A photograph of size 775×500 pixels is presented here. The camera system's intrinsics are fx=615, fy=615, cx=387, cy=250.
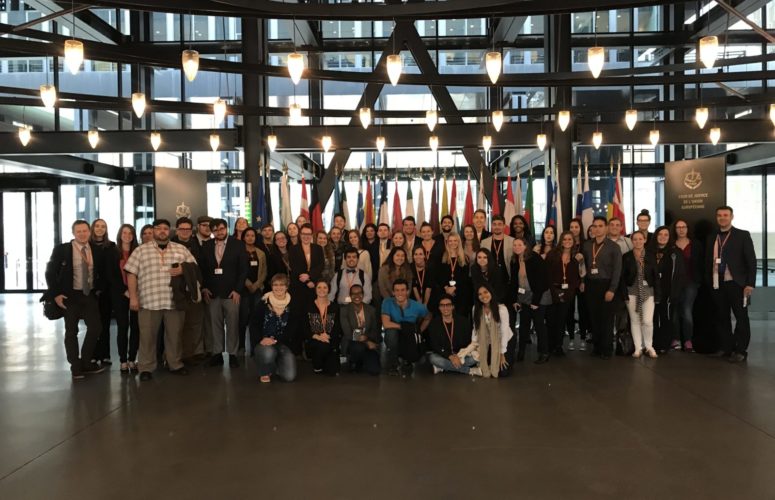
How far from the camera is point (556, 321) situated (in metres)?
7.19

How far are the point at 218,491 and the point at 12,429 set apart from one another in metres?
2.28

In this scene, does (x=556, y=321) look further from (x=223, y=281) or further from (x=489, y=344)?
(x=223, y=281)

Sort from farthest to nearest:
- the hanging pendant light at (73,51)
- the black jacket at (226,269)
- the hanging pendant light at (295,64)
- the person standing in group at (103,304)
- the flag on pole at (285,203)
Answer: the flag on pole at (285,203) < the black jacket at (226,269) < the person standing in group at (103,304) < the hanging pendant light at (295,64) < the hanging pendant light at (73,51)

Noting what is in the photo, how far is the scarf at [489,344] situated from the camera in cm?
606

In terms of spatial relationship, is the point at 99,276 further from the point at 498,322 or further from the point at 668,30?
the point at 668,30

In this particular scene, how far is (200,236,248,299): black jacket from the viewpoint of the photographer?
6781mm

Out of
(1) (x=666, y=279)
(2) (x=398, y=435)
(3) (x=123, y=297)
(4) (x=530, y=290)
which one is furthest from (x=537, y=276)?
(3) (x=123, y=297)

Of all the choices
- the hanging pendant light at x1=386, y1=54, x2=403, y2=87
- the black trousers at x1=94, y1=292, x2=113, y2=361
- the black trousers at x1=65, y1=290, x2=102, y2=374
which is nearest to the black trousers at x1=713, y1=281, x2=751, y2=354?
the hanging pendant light at x1=386, y1=54, x2=403, y2=87

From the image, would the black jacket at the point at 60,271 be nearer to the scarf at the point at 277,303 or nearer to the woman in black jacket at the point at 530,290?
the scarf at the point at 277,303

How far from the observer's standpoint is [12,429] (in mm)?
4664

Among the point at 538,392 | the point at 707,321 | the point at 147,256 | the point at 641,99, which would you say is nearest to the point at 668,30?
the point at 641,99

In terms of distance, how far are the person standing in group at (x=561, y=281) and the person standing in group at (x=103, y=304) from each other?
487cm

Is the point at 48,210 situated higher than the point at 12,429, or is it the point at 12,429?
the point at 48,210

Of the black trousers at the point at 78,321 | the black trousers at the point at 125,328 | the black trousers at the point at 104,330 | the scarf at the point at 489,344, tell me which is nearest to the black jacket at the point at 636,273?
the scarf at the point at 489,344
